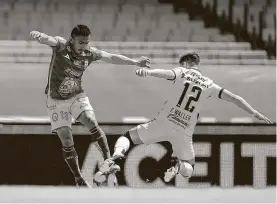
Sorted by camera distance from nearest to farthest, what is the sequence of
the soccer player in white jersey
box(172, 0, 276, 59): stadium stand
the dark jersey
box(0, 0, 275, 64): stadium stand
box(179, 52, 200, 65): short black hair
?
the dark jersey → the soccer player in white jersey → box(179, 52, 200, 65): short black hair → box(0, 0, 275, 64): stadium stand → box(172, 0, 276, 59): stadium stand

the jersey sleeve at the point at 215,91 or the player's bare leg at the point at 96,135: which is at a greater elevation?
the jersey sleeve at the point at 215,91

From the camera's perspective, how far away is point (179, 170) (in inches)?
234

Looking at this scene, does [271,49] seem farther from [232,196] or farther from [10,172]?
[10,172]

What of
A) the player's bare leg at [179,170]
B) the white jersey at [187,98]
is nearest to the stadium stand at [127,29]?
the white jersey at [187,98]

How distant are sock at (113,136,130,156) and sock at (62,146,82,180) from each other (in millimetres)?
324

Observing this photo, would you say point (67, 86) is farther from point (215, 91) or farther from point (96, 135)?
point (215, 91)

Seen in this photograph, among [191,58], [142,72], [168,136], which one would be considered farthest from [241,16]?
[168,136]

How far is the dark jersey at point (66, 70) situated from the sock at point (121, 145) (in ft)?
1.68

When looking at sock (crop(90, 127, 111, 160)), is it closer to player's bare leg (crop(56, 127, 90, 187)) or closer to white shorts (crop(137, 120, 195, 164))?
player's bare leg (crop(56, 127, 90, 187))

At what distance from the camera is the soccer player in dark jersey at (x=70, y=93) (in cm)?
582

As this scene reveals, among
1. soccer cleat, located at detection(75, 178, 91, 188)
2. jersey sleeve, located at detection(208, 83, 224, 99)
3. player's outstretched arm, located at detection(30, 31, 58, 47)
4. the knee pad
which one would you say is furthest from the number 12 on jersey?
player's outstretched arm, located at detection(30, 31, 58, 47)

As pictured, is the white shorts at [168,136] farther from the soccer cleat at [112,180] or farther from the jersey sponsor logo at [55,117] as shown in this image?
the jersey sponsor logo at [55,117]

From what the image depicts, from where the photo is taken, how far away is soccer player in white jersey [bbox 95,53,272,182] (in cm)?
590

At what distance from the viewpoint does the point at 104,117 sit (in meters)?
5.95
